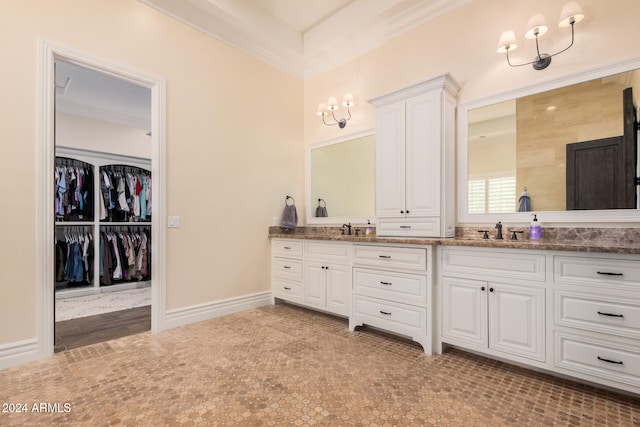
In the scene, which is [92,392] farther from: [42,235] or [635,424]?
[635,424]

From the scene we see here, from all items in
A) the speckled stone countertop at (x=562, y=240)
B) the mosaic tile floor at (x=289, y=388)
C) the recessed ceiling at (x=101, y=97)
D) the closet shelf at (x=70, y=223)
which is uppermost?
the recessed ceiling at (x=101, y=97)

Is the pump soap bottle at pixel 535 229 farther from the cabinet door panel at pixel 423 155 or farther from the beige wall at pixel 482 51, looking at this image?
the beige wall at pixel 482 51

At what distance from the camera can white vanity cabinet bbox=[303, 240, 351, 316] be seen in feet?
10.3

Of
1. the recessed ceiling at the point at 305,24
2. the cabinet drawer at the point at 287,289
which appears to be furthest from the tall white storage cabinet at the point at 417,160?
the cabinet drawer at the point at 287,289

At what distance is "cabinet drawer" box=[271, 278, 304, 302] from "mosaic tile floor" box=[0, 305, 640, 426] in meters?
0.93

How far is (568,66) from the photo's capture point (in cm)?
236

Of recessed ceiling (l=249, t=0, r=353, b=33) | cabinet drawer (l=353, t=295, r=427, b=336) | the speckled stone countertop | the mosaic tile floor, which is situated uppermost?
recessed ceiling (l=249, t=0, r=353, b=33)

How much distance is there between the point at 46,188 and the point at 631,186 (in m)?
4.23

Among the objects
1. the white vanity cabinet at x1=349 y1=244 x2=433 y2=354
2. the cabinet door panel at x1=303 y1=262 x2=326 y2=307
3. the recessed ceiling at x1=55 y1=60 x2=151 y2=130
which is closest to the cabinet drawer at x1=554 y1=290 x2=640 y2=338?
the white vanity cabinet at x1=349 y1=244 x2=433 y2=354

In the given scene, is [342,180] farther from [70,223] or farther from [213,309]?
[70,223]

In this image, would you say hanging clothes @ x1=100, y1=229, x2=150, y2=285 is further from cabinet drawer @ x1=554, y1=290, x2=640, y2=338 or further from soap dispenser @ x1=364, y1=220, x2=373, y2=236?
cabinet drawer @ x1=554, y1=290, x2=640, y2=338

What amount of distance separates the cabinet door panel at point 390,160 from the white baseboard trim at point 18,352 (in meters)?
2.98

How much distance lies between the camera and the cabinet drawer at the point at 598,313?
1737 mm

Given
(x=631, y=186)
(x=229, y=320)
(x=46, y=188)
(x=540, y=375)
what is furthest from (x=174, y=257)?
(x=631, y=186)
